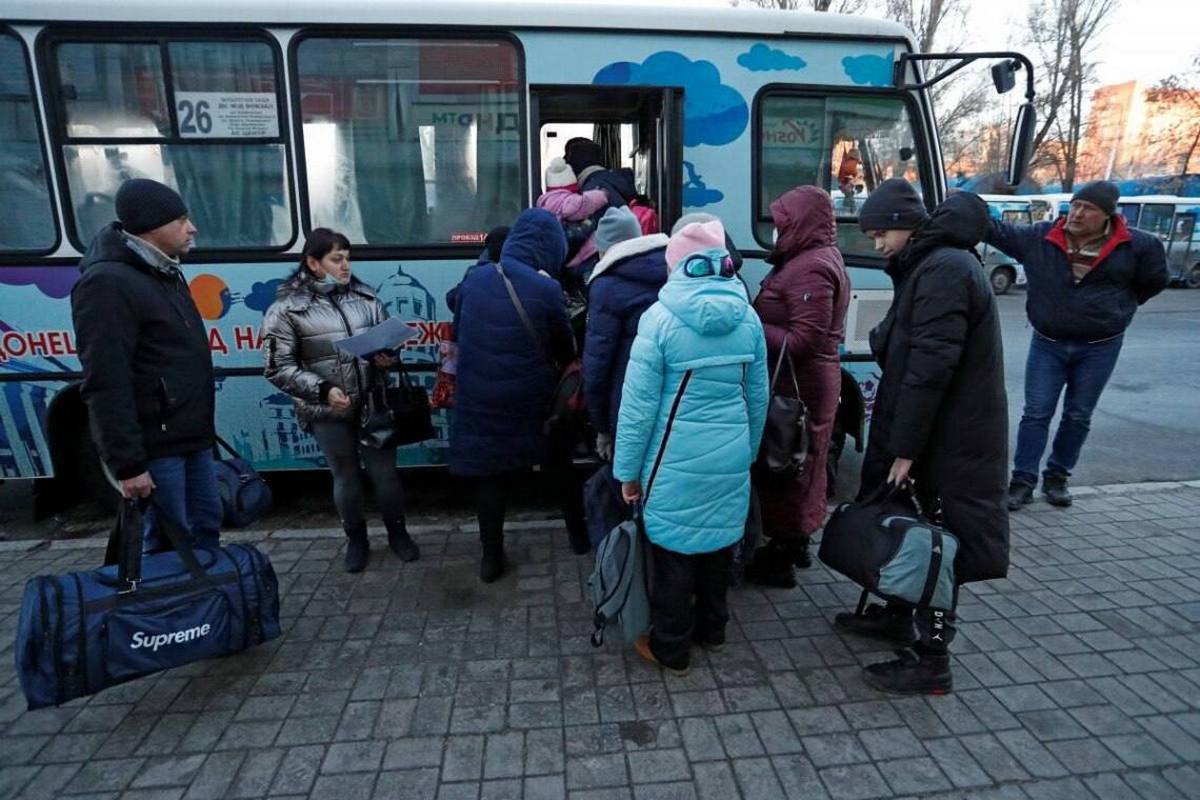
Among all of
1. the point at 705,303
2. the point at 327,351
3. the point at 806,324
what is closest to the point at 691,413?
the point at 705,303

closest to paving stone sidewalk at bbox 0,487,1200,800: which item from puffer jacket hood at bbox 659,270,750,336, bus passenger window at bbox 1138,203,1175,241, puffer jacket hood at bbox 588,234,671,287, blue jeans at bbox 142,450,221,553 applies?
blue jeans at bbox 142,450,221,553

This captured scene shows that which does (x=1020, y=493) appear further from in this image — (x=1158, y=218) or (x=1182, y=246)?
(x=1182, y=246)

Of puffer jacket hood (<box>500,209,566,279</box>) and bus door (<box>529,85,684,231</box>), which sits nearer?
puffer jacket hood (<box>500,209,566,279</box>)

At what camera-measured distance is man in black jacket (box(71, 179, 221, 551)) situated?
101 inches

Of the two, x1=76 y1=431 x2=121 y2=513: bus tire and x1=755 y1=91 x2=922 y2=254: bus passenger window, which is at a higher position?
x1=755 y1=91 x2=922 y2=254: bus passenger window

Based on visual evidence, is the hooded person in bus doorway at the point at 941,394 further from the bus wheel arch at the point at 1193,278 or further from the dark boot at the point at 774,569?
the bus wheel arch at the point at 1193,278

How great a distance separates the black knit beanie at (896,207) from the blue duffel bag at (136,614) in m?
2.98

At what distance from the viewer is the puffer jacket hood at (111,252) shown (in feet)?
8.61

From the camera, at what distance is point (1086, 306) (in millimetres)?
4250

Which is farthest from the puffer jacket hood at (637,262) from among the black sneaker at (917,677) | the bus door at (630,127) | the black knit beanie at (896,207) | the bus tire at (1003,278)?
the bus tire at (1003,278)

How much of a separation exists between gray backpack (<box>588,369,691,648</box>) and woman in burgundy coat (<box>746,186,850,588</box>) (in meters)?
0.91

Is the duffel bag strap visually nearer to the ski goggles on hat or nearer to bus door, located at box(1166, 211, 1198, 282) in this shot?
the ski goggles on hat

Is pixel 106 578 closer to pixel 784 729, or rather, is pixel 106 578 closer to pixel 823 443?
pixel 784 729

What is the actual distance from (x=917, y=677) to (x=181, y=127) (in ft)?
15.4
